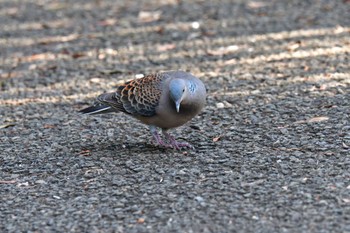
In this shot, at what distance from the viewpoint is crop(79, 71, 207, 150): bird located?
610 cm

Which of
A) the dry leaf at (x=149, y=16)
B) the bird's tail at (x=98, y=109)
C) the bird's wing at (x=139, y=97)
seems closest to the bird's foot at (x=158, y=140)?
the bird's wing at (x=139, y=97)

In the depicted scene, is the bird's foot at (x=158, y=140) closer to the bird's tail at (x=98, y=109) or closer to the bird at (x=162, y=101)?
the bird at (x=162, y=101)

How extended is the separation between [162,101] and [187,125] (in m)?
1.05

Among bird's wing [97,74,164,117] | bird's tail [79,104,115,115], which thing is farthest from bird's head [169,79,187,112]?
bird's tail [79,104,115,115]

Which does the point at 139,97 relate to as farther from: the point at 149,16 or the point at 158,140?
the point at 149,16

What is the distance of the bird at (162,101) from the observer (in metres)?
6.10

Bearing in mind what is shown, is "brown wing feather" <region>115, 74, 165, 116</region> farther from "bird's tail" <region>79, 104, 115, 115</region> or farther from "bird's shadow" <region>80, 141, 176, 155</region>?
"bird's shadow" <region>80, 141, 176, 155</region>

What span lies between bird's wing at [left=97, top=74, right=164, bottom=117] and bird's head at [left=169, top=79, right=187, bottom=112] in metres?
0.24

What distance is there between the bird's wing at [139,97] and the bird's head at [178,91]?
0.24m

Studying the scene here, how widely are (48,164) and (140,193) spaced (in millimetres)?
1164

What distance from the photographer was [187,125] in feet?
23.7

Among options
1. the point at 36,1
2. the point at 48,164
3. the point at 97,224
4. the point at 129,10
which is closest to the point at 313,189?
the point at 97,224

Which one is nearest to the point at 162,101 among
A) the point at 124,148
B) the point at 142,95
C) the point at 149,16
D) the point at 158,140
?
the point at 142,95

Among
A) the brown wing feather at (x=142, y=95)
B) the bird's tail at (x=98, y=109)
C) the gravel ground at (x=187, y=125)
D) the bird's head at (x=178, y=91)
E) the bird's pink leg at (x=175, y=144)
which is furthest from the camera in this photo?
the bird's tail at (x=98, y=109)
